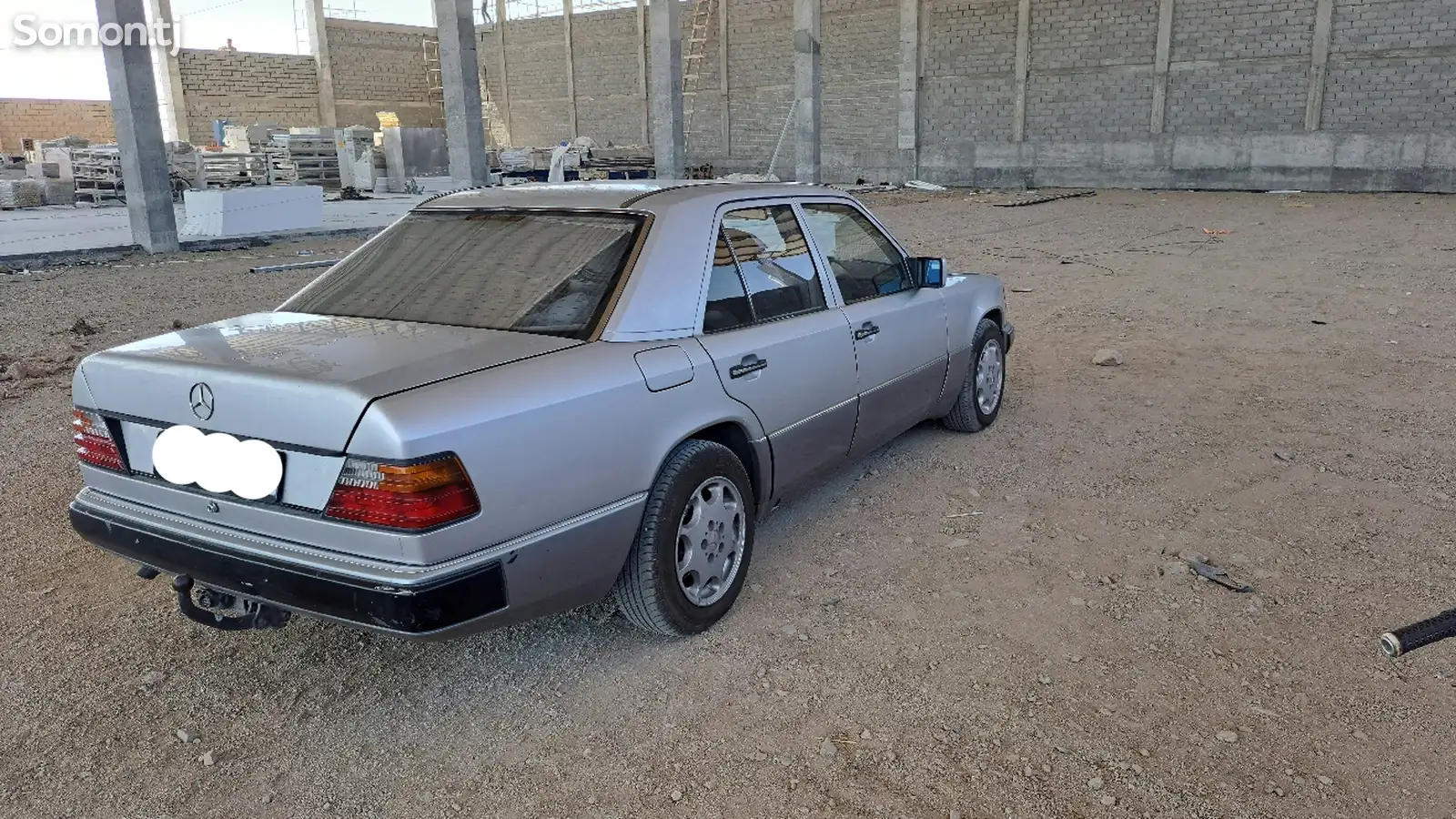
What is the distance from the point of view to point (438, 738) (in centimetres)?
269

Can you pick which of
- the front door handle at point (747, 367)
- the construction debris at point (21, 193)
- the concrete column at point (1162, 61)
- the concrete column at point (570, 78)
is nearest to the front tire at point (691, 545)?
the front door handle at point (747, 367)

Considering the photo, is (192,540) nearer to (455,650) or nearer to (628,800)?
(455,650)

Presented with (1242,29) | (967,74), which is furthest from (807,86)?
(1242,29)

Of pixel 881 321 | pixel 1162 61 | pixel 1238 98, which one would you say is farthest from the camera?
pixel 1162 61

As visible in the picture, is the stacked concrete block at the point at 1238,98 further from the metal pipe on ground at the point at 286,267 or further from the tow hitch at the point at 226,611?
the tow hitch at the point at 226,611

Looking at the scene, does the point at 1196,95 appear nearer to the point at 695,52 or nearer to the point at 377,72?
the point at 695,52

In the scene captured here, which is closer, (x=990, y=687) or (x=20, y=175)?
(x=990, y=687)

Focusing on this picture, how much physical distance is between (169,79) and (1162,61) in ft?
96.0

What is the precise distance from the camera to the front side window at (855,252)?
4.09 metres

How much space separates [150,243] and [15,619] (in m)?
12.5

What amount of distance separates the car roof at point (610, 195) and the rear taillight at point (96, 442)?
4.69 feet

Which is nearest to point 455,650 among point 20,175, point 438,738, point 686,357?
point 438,738

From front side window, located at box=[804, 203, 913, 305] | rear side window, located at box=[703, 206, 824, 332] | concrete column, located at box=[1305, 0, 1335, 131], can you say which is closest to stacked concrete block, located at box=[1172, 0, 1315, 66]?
concrete column, located at box=[1305, 0, 1335, 131]

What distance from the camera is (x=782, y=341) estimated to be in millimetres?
3535
